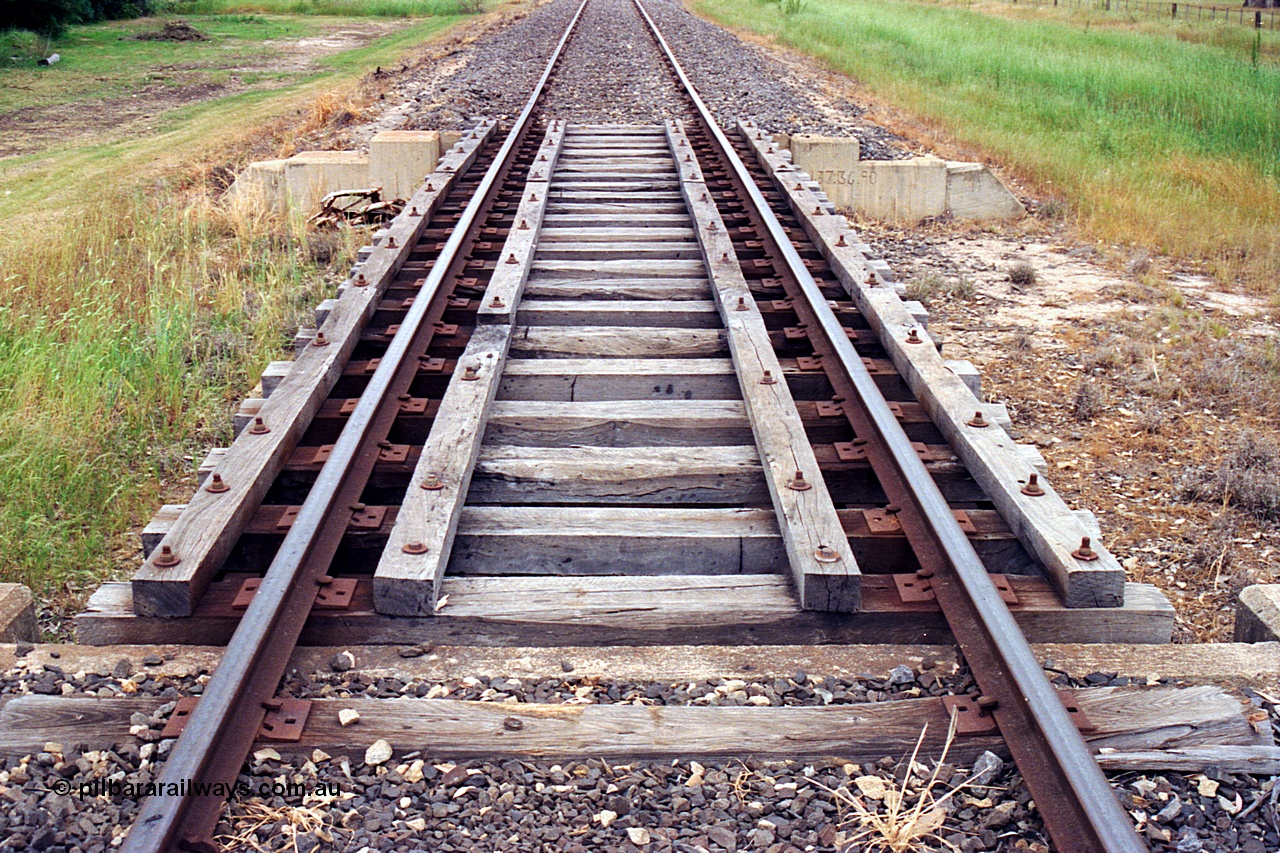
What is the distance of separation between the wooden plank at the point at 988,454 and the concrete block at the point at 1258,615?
37 cm

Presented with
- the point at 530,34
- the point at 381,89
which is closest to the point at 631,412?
the point at 381,89

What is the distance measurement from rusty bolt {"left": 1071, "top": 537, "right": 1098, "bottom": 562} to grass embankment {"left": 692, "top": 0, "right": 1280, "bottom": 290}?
559 centimetres

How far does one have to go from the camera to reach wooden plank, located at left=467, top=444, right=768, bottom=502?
3.71 metres

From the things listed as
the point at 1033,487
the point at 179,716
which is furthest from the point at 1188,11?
the point at 179,716

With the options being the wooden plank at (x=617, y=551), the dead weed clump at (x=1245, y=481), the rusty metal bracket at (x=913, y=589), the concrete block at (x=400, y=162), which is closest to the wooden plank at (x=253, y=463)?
the wooden plank at (x=617, y=551)

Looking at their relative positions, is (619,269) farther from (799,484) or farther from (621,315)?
(799,484)

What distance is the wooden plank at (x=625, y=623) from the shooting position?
9.37ft

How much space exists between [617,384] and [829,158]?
6.07 metres

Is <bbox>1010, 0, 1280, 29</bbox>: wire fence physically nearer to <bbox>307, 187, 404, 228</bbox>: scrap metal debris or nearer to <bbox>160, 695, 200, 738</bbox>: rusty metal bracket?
<bbox>307, 187, 404, 228</bbox>: scrap metal debris

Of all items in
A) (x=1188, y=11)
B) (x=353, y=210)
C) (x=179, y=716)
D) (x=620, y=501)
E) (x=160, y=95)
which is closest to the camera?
(x=179, y=716)

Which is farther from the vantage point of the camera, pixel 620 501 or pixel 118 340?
pixel 118 340

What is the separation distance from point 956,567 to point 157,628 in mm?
2083

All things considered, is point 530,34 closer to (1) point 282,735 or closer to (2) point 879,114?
(2) point 879,114

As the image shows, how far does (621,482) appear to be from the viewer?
3.73 m
